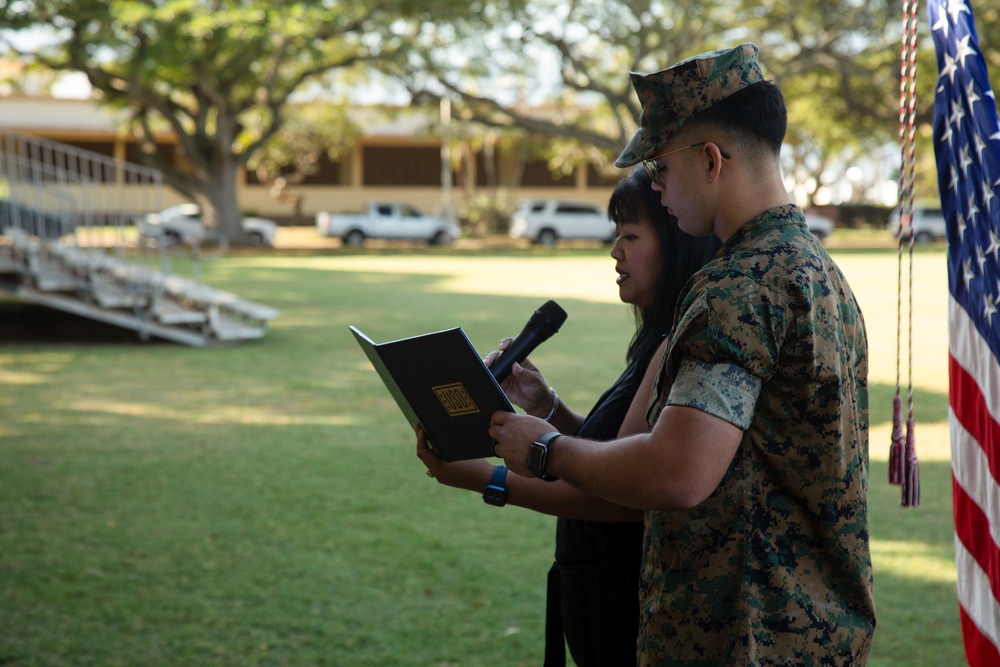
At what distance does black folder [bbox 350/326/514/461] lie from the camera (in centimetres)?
199

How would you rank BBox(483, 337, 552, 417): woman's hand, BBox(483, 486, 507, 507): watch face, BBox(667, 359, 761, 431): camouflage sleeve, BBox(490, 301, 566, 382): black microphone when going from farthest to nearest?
BBox(483, 337, 552, 417): woman's hand
BBox(490, 301, 566, 382): black microphone
BBox(483, 486, 507, 507): watch face
BBox(667, 359, 761, 431): camouflage sleeve

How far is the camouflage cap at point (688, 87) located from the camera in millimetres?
1782

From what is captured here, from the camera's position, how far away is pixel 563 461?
186 centimetres

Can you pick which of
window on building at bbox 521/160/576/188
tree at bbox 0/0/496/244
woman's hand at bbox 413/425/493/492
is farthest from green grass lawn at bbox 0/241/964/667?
window on building at bbox 521/160/576/188

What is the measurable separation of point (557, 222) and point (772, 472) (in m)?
34.5

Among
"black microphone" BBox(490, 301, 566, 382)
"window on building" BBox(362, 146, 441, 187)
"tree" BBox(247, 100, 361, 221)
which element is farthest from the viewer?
"window on building" BBox(362, 146, 441, 187)

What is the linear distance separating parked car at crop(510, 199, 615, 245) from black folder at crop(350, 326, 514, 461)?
111 ft

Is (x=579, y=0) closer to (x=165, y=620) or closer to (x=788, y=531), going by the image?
(x=165, y=620)

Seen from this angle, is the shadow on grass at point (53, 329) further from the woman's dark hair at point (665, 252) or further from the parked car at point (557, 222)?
the parked car at point (557, 222)

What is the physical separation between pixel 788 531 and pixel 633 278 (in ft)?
2.43

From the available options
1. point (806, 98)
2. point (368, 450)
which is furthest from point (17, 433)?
point (806, 98)

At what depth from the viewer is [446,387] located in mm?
2072

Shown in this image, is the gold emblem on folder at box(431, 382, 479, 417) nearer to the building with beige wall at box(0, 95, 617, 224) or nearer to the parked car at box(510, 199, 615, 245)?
the parked car at box(510, 199, 615, 245)

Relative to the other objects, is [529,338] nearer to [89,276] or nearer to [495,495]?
[495,495]
